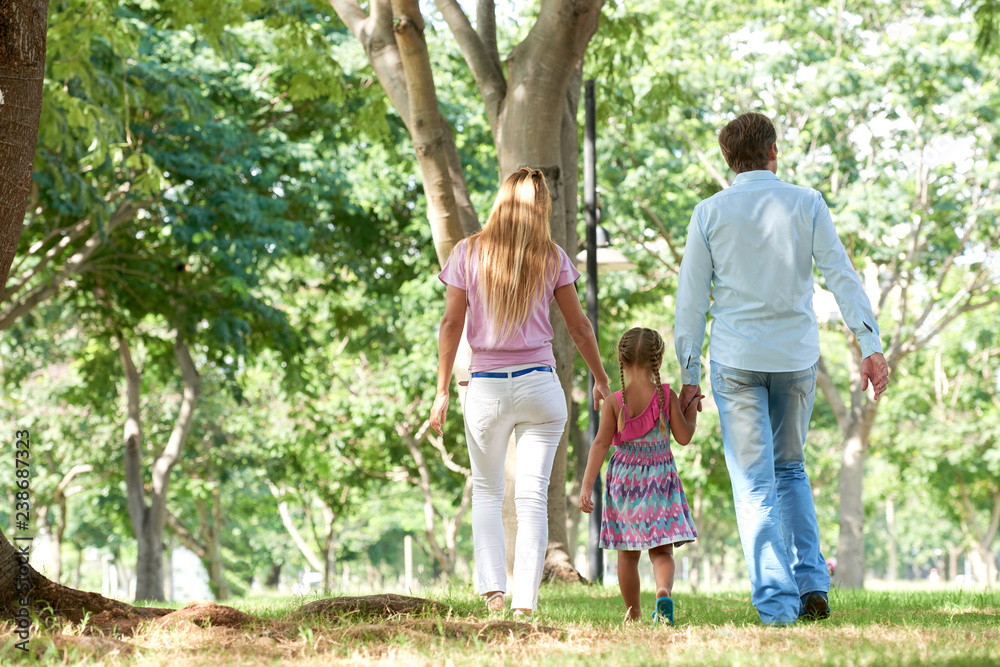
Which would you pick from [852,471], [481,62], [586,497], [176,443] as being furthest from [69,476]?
[586,497]

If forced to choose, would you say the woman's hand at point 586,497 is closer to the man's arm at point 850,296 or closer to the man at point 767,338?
the man at point 767,338

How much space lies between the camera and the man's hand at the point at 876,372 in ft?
13.2

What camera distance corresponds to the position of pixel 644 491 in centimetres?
467

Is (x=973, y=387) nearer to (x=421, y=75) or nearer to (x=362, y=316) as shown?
(x=362, y=316)

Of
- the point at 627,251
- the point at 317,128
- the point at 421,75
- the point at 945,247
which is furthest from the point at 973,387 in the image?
the point at 421,75

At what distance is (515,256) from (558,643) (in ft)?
5.72

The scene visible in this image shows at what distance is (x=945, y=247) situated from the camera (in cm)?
1734

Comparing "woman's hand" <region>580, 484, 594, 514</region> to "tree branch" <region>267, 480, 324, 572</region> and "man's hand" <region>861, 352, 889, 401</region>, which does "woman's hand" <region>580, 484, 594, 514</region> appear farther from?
"tree branch" <region>267, 480, 324, 572</region>

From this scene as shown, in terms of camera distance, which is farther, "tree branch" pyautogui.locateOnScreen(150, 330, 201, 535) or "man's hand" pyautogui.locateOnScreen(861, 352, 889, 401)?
"tree branch" pyautogui.locateOnScreen(150, 330, 201, 535)

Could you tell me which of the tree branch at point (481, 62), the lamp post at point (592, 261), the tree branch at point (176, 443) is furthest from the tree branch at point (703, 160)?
the tree branch at point (481, 62)

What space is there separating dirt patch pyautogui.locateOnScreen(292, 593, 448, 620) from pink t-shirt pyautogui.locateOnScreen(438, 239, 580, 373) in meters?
1.08

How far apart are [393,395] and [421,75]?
1323 centimetres

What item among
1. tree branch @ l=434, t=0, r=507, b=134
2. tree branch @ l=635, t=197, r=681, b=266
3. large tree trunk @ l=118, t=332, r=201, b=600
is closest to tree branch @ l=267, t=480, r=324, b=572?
large tree trunk @ l=118, t=332, r=201, b=600

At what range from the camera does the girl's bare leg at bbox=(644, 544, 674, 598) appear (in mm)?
4539
